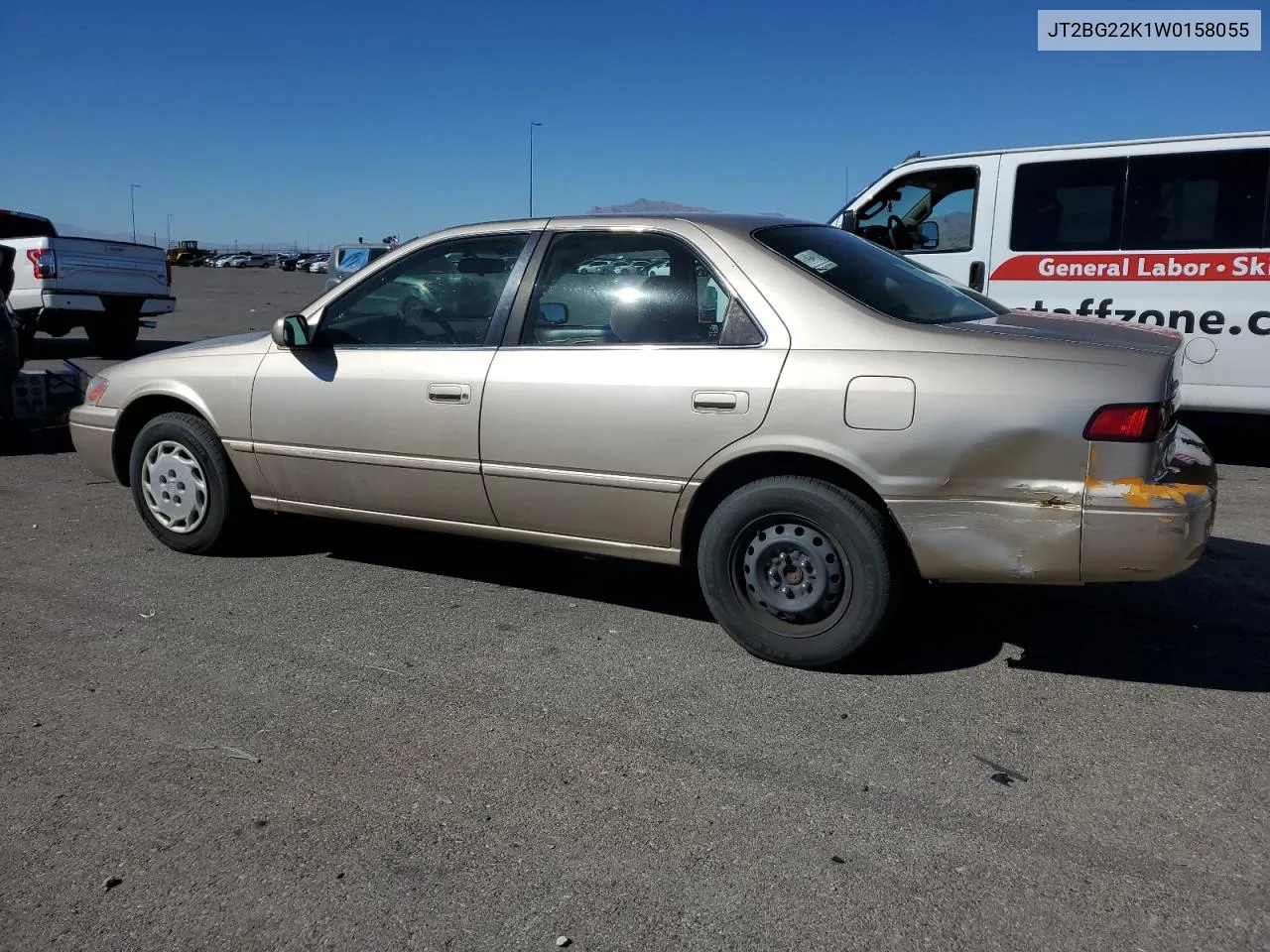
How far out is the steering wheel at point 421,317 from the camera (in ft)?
15.0

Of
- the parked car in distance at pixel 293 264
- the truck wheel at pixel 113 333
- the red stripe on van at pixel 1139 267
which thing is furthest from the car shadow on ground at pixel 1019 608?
the parked car in distance at pixel 293 264

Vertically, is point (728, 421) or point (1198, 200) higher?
point (1198, 200)

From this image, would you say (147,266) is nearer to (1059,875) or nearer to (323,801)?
(323,801)

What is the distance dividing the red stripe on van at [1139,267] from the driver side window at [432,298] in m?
5.49

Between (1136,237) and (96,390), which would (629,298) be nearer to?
(96,390)

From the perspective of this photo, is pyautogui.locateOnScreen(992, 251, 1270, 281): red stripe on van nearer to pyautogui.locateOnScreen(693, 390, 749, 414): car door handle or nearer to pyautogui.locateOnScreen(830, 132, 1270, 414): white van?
pyautogui.locateOnScreen(830, 132, 1270, 414): white van

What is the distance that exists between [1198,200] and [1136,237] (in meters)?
0.46

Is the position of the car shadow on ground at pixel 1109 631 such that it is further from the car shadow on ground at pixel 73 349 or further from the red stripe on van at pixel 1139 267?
the car shadow on ground at pixel 73 349

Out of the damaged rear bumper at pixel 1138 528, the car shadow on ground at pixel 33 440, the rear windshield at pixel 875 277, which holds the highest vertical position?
the rear windshield at pixel 875 277

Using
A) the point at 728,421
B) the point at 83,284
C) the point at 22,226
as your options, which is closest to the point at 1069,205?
the point at 728,421

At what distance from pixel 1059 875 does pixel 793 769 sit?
31.0 inches

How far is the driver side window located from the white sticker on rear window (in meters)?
1.20

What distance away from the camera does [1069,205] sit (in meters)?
8.38

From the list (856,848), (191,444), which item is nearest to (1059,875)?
(856,848)
